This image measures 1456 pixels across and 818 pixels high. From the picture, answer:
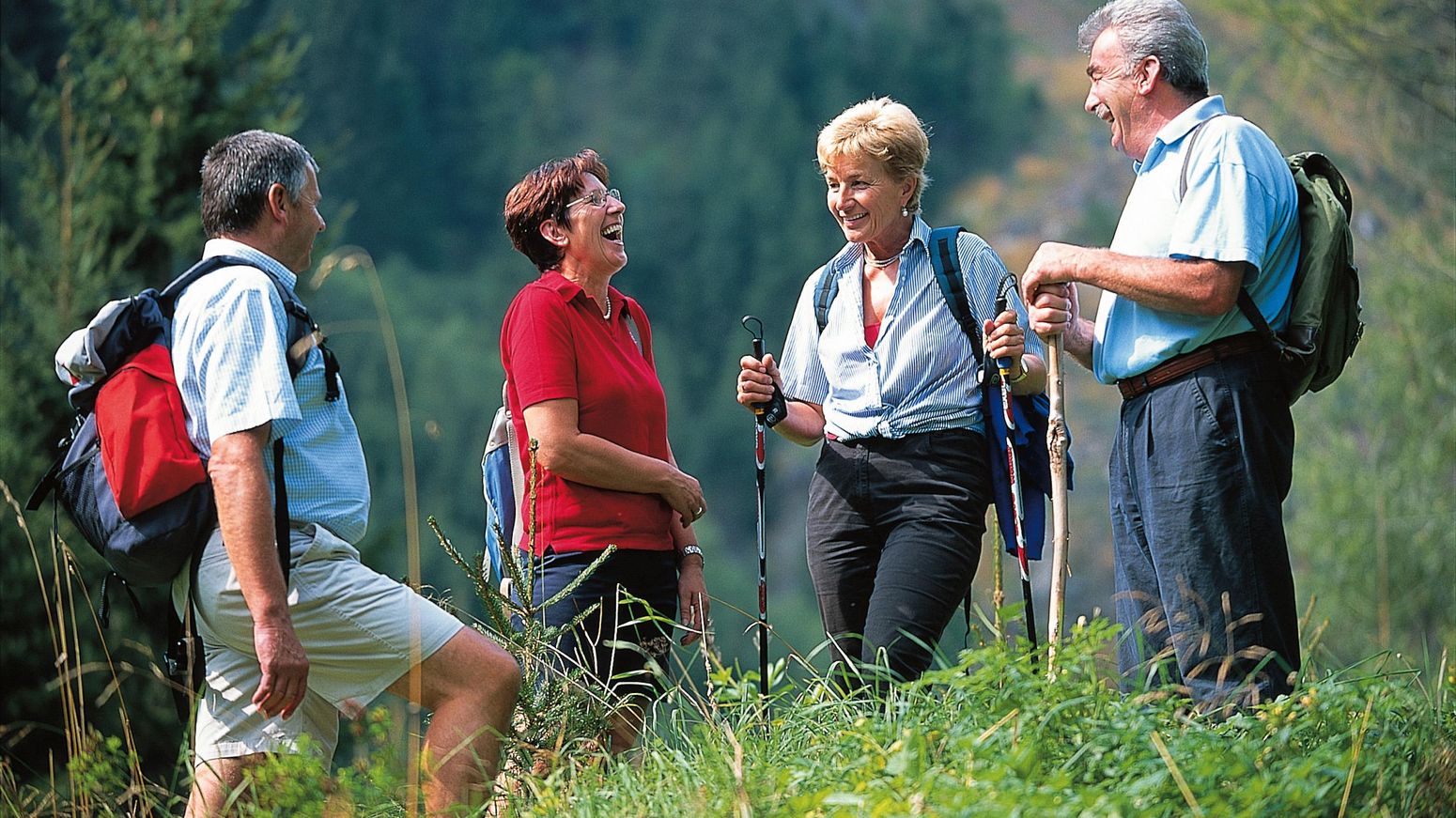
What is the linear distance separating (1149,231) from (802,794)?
1.53 meters

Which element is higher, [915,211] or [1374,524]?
[915,211]

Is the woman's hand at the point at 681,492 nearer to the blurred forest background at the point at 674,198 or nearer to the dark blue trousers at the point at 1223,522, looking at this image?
the blurred forest background at the point at 674,198

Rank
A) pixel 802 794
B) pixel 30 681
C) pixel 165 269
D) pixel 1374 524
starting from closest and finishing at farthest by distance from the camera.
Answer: pixel 802 794, pixel 30 681, pixel 165 269, pixel 1374 524

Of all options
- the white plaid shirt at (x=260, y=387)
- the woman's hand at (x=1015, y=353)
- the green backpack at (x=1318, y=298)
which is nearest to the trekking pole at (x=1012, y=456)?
the woman's hand at (x=1015, y=353)

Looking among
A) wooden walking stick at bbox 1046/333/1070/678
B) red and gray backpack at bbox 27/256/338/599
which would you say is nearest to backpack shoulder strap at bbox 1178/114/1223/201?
wooden walking stick at bbox 1046/333/1070/678

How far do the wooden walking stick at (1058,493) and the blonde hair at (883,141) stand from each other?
0.73 m

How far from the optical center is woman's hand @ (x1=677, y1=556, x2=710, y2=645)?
12.9 feet

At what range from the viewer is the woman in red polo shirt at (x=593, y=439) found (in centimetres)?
382

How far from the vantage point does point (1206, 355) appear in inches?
133

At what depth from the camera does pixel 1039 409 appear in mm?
3910

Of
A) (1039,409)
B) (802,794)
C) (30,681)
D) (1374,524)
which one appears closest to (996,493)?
(1039,409)

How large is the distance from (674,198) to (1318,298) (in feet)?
198

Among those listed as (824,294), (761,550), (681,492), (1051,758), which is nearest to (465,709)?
(681,492)

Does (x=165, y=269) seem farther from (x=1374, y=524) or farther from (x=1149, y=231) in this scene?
(x=1374, y=524)
